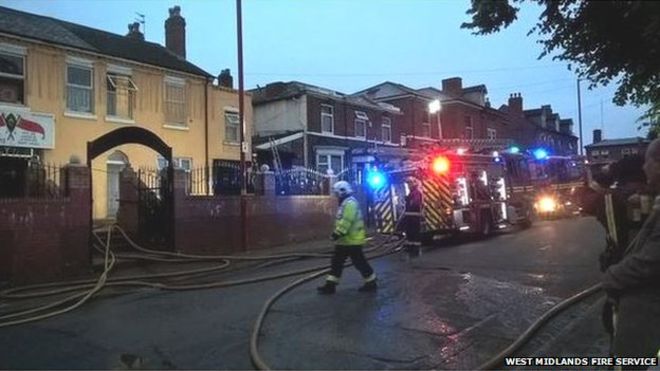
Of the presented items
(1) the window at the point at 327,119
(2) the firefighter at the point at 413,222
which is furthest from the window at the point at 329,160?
(2) the firefighter at the point at 413,222

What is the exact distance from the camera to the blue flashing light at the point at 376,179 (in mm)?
18312

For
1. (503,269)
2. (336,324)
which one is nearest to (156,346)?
(336,324)

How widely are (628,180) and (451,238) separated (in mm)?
13973

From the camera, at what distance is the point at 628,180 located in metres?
5.26

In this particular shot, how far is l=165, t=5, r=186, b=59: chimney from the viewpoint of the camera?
2869 centimetres

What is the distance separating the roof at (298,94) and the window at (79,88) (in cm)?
1062

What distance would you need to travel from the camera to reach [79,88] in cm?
2161

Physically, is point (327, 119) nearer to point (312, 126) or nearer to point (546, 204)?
point (312, 126)

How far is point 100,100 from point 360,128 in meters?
15.0

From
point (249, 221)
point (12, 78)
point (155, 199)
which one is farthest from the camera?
point (12, 78)

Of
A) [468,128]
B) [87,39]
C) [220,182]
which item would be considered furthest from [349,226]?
[468,128]

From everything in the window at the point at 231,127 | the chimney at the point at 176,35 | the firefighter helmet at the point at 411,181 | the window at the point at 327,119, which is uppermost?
the chimney at the point at 176,35

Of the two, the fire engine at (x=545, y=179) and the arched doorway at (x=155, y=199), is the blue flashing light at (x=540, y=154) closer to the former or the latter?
the fire engine at (x=545, y=179)

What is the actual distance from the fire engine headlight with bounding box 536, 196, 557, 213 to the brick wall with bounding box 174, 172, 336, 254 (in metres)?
9.71
